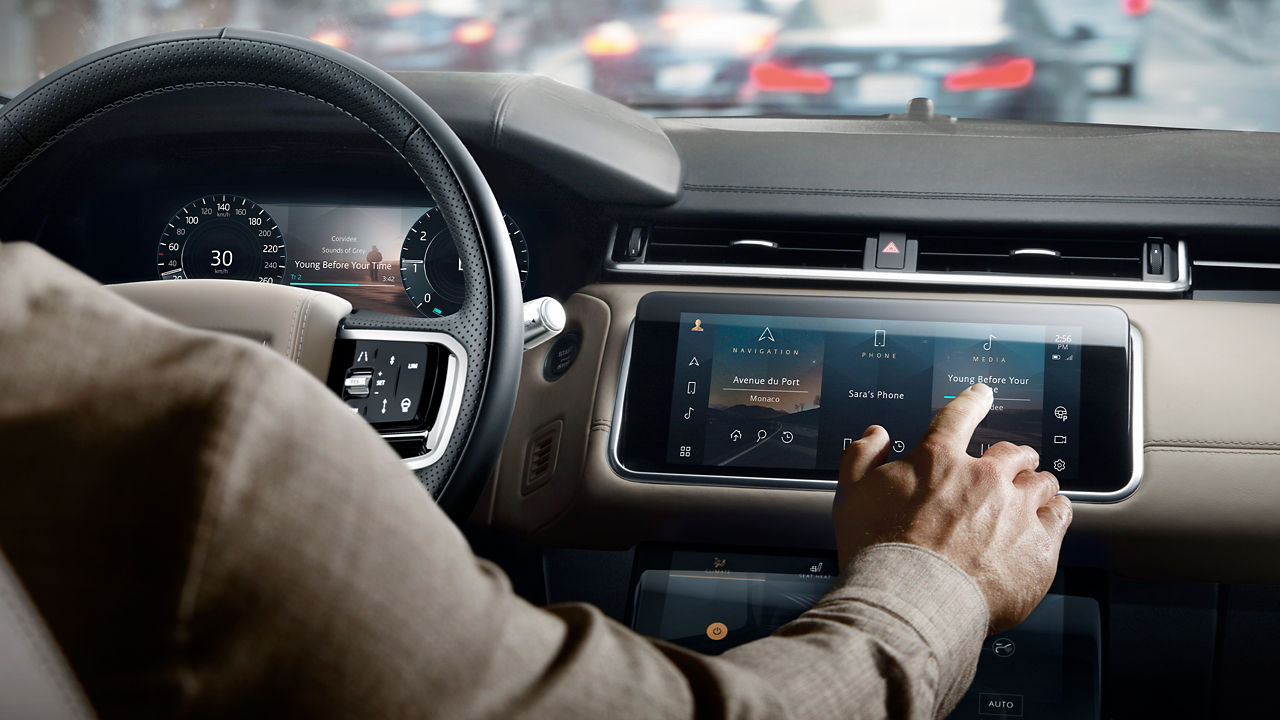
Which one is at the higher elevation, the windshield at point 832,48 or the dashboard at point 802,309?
the windshield at point 832,48

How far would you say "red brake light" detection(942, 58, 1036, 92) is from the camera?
2.58 meters

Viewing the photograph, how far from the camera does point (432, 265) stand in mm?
1618

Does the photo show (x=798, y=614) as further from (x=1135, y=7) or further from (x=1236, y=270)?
(x=1135, y=7)

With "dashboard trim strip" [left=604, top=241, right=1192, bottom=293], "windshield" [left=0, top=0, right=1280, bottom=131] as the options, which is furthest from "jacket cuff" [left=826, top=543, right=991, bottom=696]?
"windshield" [left=0, top=0, right=1280, bottom=131]

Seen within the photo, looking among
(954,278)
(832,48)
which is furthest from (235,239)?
(832,48)

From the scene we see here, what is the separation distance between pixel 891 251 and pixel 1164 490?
464 mm

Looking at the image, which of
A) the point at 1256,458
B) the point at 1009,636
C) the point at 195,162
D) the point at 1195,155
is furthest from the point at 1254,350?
the point at 195,162

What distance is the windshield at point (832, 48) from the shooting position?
6.70 feet

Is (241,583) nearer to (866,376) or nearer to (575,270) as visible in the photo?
(866,376)

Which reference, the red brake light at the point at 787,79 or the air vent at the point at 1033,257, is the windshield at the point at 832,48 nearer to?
the red brake light at the point at 787,79

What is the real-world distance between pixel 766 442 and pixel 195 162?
3.25ft

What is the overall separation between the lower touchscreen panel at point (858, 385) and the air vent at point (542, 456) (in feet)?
0.33

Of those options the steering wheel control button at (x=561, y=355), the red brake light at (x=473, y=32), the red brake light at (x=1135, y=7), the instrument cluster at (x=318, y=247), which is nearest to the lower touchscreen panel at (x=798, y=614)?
the steering wheel control button at (x=561, y=355)

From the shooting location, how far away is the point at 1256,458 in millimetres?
1332
